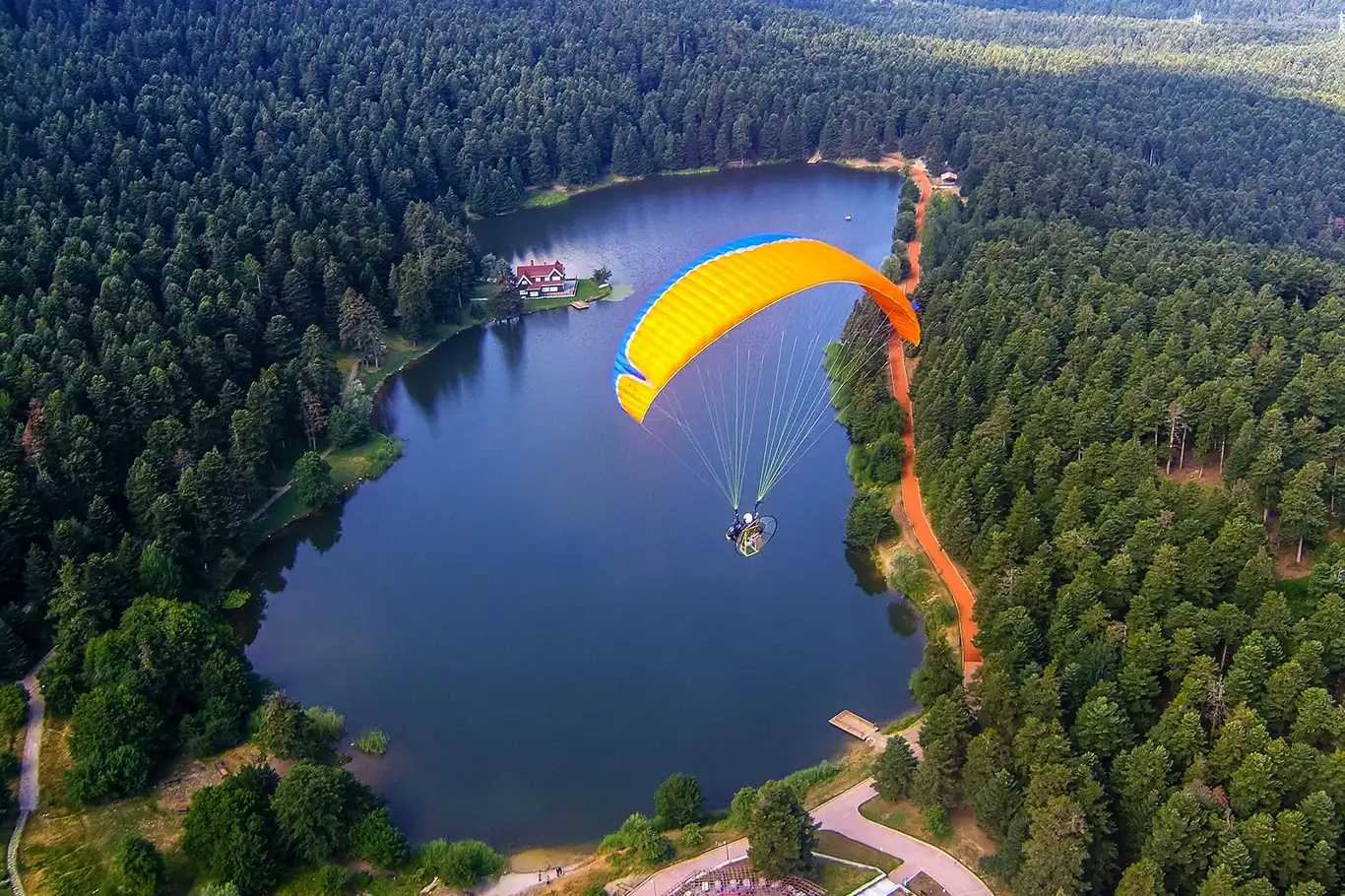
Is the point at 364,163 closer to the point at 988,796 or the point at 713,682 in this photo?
the point at 713,682

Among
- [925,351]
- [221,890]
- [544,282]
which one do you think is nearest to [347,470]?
[544,282]

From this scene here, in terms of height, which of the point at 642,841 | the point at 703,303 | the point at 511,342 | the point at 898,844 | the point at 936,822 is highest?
the point at 703,303

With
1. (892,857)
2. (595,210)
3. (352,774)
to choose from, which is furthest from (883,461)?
(595,210)

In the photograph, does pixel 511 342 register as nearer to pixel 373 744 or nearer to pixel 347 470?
pixel 347 470

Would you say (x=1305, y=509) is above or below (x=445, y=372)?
above

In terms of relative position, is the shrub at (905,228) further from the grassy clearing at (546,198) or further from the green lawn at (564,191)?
the grassy clearing at (546,198)
